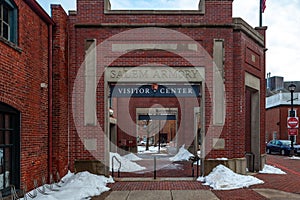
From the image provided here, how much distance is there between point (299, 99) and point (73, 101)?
31.3 metres

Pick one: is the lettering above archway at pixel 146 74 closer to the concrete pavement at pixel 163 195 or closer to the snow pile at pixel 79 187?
the snow pile at pixel 79 187

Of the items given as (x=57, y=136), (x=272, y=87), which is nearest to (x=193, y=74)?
(x=57, y=136)

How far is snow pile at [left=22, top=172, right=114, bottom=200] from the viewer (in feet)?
32.4

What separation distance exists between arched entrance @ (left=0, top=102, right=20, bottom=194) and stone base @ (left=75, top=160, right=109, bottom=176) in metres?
3.79

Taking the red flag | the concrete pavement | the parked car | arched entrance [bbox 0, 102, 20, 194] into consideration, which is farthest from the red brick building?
the parked car

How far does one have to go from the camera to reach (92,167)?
1318 centimetres

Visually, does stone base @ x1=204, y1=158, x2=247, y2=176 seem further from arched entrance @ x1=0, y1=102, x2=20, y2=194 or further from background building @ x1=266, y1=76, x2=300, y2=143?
background building @ x1=266, y1=76, x2=300, y2=143

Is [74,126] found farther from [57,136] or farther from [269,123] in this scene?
[269,123]

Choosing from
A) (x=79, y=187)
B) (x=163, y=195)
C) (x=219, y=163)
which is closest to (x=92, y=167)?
(x=79, y=187)

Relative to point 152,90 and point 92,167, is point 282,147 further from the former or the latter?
point 92,167

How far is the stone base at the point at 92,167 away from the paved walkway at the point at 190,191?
81 cm

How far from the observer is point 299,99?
38.2 m

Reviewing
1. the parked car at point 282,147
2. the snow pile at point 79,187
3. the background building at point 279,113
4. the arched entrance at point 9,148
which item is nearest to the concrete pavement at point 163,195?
the snow pile at point 79,187

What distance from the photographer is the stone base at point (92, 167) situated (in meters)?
13.1
